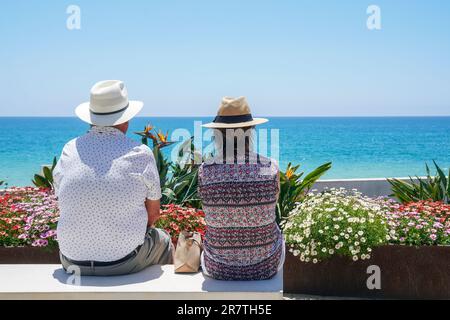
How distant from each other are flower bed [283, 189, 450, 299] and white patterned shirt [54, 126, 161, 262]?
1232 millimetres

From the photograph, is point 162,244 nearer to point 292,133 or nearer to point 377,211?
point 377,211

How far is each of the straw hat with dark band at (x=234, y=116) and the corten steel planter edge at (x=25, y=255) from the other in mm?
1603

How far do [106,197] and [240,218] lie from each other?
0.70m

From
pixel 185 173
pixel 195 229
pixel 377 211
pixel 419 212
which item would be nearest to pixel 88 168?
pixel 195 229

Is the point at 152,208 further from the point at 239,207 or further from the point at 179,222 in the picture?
the point at 179,222

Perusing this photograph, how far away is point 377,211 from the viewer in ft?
14.2

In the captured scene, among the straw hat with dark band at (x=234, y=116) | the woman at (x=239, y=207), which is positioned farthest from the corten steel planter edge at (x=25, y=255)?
the straw hat with dark band at (x=234, y=116)

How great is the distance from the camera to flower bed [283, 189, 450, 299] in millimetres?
4172

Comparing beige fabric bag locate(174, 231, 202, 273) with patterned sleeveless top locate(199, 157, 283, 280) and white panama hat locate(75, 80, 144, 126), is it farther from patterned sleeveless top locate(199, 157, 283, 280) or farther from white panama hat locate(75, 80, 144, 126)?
white panama hat locate(75, 80, 144, 126)

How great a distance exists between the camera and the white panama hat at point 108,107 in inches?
139

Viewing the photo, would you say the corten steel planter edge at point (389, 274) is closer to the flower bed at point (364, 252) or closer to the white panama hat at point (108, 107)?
the flower bed at point (364, 252)

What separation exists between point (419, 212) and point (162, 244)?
6.58ft

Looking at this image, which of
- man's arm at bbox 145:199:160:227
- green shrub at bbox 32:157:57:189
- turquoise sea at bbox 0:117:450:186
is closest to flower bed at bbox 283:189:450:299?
man's arm at bbox 145:199:160:227

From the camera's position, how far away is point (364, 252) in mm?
4227
